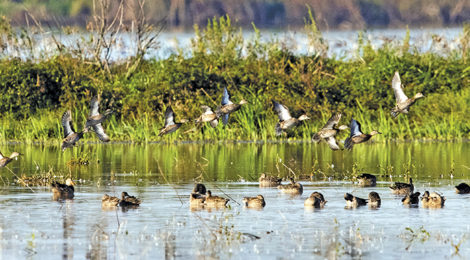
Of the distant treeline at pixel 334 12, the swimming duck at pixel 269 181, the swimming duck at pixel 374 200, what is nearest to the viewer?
the swimming duck at pixel 374 200

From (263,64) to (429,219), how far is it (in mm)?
20612

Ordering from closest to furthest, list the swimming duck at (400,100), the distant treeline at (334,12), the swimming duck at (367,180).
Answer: the swimming duck at (367,180) → the swimming duck at (400,100) → the distant treeline at (334,12)

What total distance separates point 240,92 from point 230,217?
18.6 m

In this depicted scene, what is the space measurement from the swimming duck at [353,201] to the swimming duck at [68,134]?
20.1 feet

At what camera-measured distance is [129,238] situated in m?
15.4

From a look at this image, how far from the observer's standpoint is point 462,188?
20391mm

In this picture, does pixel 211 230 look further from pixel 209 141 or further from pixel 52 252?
pixel 209 141

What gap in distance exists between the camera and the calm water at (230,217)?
14562 millimetres

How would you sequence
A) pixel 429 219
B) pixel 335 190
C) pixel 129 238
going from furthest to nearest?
1. pixel 335 190
2. pixel 429 219
3. pixel 129 238

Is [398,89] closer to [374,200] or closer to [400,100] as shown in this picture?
[400,100]

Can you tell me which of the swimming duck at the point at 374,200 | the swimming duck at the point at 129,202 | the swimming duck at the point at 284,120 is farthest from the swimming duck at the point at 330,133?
the swimming duck at the point at 129,202

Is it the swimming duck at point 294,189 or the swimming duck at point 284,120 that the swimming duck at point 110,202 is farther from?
the swimming duck at point 284,120

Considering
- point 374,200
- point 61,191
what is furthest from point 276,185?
point 61,191

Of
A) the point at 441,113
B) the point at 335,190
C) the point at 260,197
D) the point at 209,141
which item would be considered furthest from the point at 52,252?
the point at 441,113
